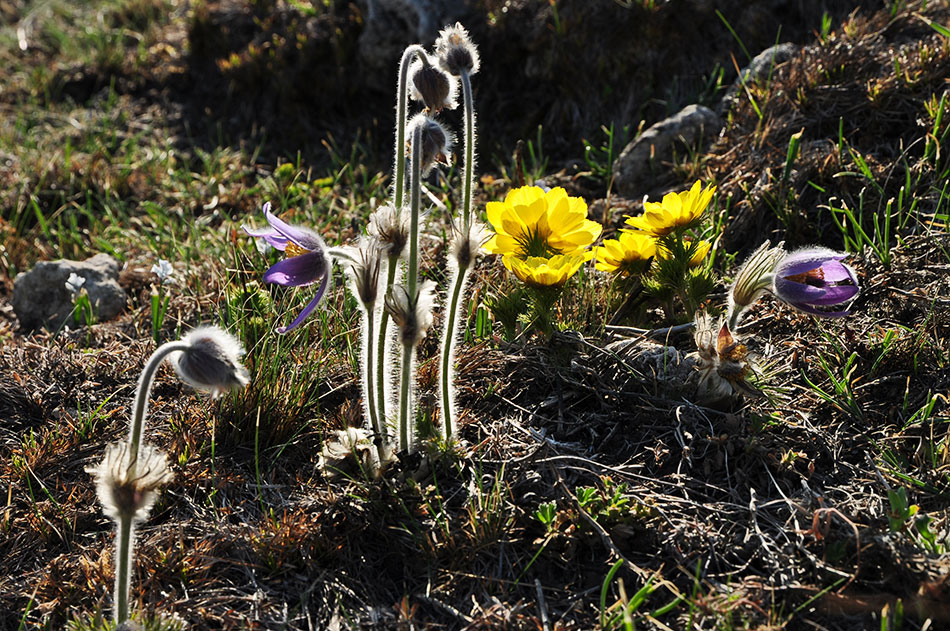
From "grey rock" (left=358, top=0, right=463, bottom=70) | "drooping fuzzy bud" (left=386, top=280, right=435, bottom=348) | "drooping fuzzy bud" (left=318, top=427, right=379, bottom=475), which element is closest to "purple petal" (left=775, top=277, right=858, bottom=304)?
"drooping fuzzy bud" (left=386, top=280, right=435, bottom=348)

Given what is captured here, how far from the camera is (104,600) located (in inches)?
77.0

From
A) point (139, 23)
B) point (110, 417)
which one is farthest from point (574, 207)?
point (139, 23)

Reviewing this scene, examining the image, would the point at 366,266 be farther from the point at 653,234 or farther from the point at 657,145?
the point at 657,145

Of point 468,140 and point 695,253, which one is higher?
point 468,140

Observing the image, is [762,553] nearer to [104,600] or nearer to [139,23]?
[104,600]

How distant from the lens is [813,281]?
210 centimetres

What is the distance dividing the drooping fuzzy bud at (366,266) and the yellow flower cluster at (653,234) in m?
0.82

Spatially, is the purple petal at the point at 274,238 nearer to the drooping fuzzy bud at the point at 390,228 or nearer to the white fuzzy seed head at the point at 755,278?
the drooping fuzzy bud at the point at 390,228

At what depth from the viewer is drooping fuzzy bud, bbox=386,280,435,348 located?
1917mm

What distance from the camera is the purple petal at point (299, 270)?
6.32 ft

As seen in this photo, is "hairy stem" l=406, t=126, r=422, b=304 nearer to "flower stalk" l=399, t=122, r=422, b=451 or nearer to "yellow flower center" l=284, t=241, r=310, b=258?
"flower stalk" l=399, t=122, r=422, b=451

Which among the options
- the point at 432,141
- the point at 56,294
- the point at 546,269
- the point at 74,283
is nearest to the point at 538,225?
the point at 546,269

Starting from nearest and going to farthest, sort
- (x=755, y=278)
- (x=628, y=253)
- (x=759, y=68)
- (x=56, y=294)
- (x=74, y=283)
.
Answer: (x=755, y=278), (x=628, y=253), (x=74, y=283), (x=56, y=294), (x=759, y=68)

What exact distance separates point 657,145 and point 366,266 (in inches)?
76.2
